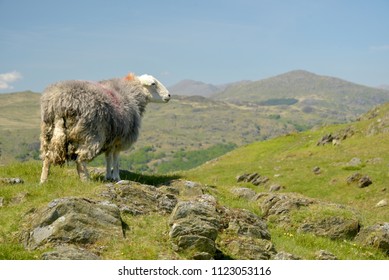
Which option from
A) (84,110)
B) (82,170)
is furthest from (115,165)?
(84,110)

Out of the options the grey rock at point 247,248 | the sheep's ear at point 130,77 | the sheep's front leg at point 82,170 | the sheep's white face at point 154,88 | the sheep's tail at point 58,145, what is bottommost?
the grey rock at point 247,248

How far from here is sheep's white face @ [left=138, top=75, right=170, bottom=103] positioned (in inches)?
946

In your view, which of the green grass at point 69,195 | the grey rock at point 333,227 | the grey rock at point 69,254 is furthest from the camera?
the grey rock at point 333,227

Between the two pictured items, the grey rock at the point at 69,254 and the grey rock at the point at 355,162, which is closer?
the grey rock at the point at 69,254

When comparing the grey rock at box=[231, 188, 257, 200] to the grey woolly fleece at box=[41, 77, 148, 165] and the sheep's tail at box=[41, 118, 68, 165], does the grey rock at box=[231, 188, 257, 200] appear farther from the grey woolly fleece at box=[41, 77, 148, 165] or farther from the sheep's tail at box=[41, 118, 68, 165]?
the sheep's tail at box=[41, 118, 68, 165]

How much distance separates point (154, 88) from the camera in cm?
2431

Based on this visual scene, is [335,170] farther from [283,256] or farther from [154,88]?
[283,256]

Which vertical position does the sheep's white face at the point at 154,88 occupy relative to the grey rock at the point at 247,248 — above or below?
above

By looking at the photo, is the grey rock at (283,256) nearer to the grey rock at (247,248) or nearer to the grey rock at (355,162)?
the grey rock at (247,248)

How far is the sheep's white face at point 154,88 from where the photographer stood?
946 inches

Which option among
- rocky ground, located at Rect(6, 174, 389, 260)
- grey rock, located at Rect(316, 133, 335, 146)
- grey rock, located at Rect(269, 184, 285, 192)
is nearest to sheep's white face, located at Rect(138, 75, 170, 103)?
rocky ground, located at Rect(6, 174, 389, 260)

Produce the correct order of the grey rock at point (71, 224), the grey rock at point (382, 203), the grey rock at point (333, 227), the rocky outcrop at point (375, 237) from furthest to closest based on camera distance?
the grey rock at point (382, 203), the grey rock at point (333, 227), the rocky outcrop at point (375, 237), the grey rock at point (71, 224)

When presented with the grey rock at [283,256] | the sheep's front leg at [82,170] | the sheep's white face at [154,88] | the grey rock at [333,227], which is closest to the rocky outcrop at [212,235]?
the grey rock at [283,256]

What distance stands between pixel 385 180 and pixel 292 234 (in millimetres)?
25938
